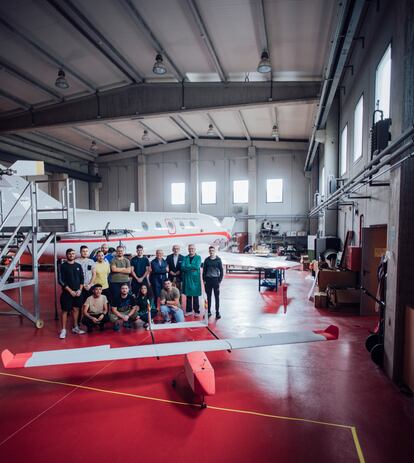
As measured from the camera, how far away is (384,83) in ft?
22.9

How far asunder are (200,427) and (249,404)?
796 millimetres

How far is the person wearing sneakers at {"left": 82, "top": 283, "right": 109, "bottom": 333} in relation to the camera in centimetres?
668

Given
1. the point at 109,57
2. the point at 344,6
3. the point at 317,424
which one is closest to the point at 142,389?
the point at 317,424

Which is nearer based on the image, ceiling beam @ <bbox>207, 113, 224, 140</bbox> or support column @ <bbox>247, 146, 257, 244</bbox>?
ceiling beam @ <bbox>207, 113, 224, 140</bbox>

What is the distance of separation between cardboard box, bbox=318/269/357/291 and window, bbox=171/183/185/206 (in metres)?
16.7

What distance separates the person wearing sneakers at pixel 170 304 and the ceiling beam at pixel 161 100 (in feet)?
27.9

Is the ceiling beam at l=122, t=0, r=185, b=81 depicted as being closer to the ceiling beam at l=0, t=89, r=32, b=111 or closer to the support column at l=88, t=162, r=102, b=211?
the ceiling beam at l=0, t=89, r=32, b=111

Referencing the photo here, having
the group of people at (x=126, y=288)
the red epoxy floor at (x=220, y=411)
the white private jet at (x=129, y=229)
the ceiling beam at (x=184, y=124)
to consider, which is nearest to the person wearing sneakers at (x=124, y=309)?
the group of people at (x=126, y=288)

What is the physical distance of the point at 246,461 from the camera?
3113mm

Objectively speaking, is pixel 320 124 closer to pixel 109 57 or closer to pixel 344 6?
pixel 344 6

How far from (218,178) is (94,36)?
15.0 m

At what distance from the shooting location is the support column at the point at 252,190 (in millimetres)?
22812

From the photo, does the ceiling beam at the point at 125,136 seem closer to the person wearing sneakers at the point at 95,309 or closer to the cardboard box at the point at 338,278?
the person wearing sneakers at the point at 95,309

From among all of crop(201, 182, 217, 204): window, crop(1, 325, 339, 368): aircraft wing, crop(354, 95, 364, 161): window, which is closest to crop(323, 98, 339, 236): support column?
crop(354, 95, 364, 161): window
